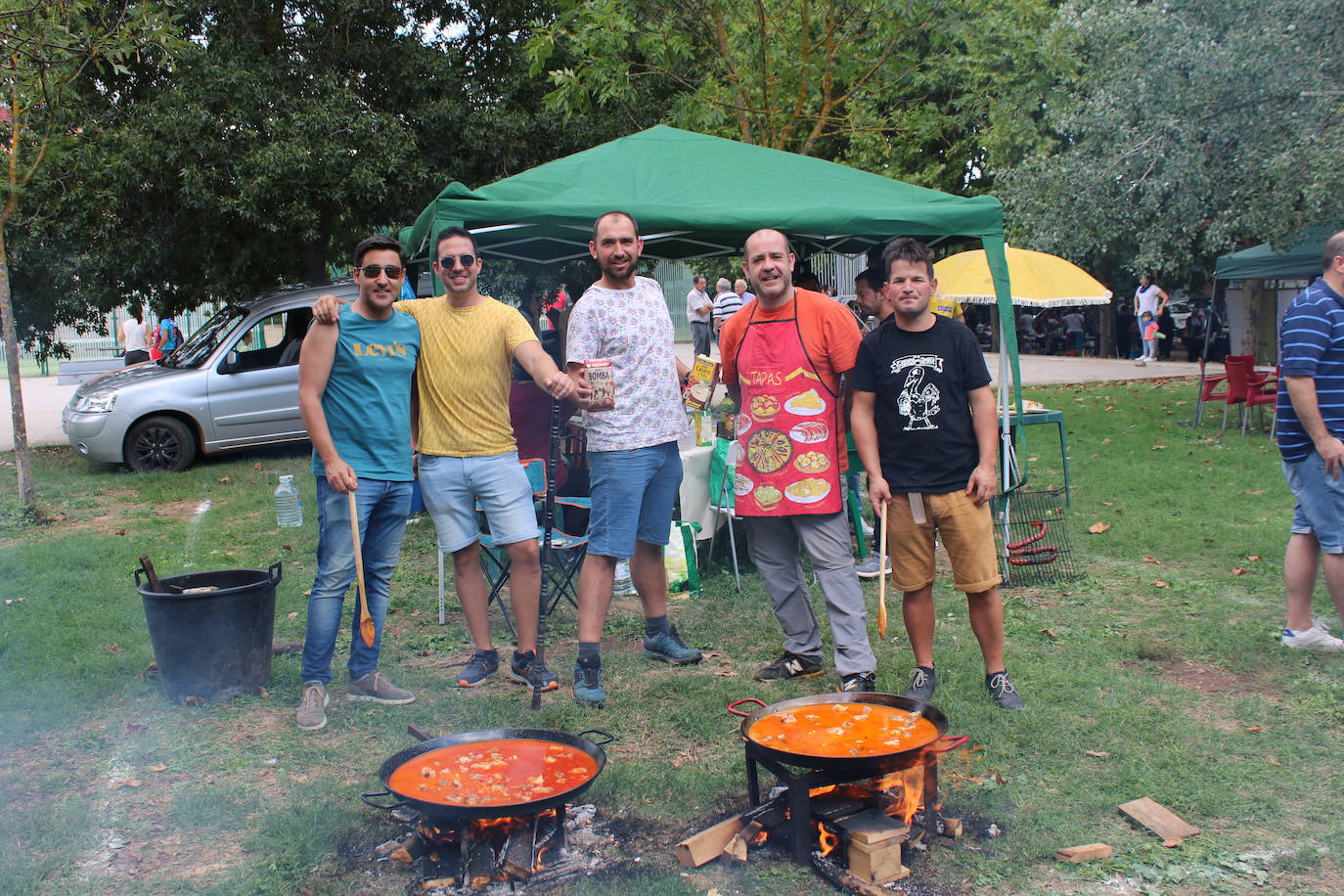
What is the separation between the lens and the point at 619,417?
15.2 ft

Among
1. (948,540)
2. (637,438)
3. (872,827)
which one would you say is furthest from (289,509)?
(872,827)

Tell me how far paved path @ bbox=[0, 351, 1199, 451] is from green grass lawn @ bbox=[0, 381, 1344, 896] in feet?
31.9

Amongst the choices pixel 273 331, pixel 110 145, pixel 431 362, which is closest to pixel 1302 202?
pixel 431 362

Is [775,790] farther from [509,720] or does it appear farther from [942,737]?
[509,720]

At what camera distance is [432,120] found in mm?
12586

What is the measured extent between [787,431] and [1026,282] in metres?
7.49

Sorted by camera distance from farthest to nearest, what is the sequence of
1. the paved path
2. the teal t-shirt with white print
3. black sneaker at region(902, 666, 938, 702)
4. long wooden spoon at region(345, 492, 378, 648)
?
the paved path
black sneaker at region(902, 666, 938, 702)
the teal t-shirt with white print
long wooden spoon at region(345, 492, 378, 648)

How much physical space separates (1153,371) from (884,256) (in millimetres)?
18996

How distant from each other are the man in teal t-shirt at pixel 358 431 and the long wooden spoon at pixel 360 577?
0.13 ft

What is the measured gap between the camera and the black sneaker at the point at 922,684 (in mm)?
4445

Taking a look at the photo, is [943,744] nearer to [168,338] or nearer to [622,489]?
[622,489]

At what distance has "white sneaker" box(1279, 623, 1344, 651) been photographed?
5035 millimetres

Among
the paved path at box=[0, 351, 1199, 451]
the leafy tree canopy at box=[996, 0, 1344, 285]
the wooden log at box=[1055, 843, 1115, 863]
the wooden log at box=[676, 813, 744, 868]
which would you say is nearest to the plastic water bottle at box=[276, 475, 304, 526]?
the wooden log at box=[676, 813, 744, 868]

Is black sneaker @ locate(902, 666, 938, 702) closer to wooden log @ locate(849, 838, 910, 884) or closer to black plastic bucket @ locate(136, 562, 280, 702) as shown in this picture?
wooden log @ locate(849, 838, 910, 884)
